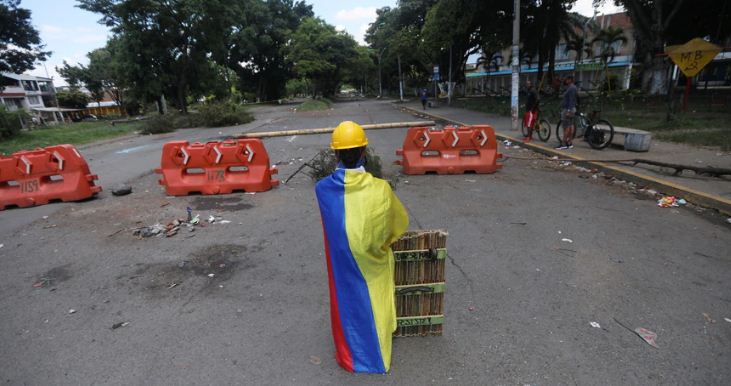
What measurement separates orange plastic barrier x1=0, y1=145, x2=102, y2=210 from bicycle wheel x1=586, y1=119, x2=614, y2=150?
1165cm

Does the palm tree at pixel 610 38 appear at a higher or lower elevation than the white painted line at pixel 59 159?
higher

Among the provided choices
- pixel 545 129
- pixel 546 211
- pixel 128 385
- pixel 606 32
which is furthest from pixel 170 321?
pixel 606 32

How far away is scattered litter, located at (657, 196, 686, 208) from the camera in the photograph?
5.62 m

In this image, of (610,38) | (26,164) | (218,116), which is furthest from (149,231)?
(610,38)

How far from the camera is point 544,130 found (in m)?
11.4

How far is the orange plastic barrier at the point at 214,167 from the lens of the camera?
7156 millimetres

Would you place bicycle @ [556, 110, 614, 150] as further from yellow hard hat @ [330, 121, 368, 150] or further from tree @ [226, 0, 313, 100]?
tree @ [226, 0, 313, 100]

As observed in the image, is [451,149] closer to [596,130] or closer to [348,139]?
[596,130]

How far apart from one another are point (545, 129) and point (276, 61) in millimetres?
55870

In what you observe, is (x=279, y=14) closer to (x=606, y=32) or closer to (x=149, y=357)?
(x=606, y=32)

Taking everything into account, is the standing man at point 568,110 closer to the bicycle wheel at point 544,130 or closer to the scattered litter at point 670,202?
the bicycle wheel at point 544,130

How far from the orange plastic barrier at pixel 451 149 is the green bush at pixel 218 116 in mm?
19233

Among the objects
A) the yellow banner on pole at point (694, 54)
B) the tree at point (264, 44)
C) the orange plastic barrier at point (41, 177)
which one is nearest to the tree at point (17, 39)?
the tree at point (264, 44)

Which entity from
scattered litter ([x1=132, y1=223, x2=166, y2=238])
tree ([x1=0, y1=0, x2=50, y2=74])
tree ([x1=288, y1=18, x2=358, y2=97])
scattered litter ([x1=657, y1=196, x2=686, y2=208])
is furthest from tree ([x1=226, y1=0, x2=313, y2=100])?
scattered litter ([x1=657, y1=196, x2=686, y2=208])
